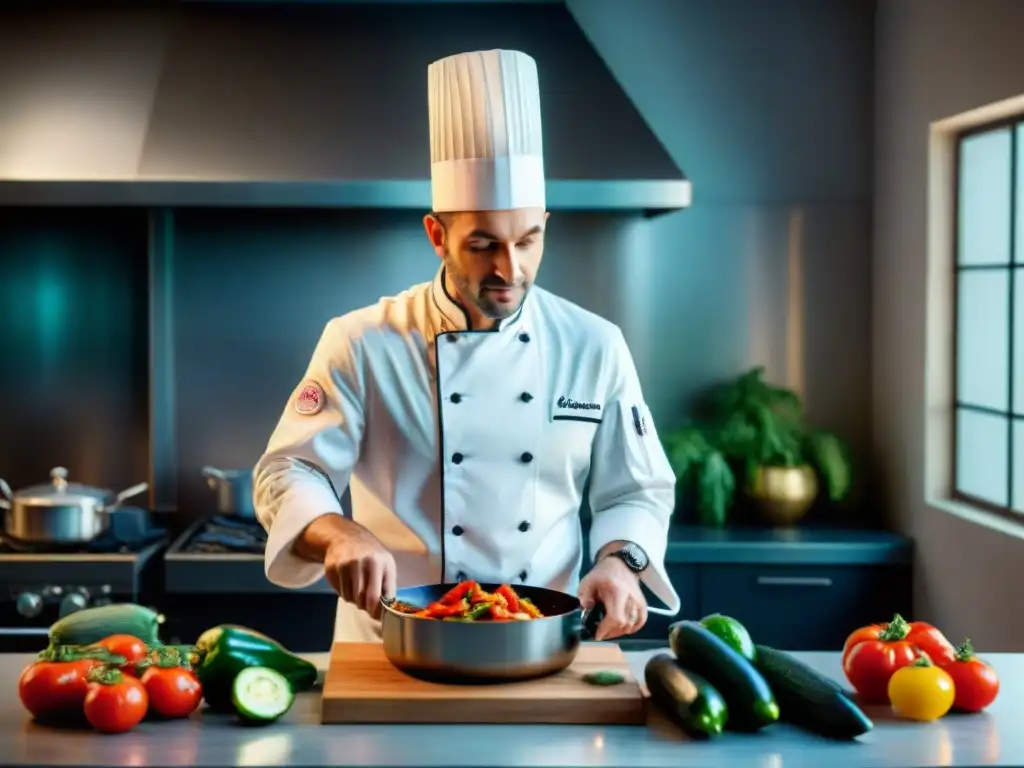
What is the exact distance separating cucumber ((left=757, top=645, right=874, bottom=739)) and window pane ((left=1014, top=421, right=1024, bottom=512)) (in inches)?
70.2

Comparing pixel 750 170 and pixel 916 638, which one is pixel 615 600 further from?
pixel 750 170

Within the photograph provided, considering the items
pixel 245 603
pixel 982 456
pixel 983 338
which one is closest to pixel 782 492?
pixel 982 456

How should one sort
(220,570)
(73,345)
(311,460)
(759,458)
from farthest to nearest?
(73,345) → (759,458) → (220,570) → (311,460)

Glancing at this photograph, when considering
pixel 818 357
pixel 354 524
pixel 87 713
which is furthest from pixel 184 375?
pixel 87 713

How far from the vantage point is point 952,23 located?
11.7 feet

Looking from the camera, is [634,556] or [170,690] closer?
[170,690]

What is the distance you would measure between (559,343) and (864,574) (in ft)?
5.30

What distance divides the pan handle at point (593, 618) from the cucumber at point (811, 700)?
10.6 inches

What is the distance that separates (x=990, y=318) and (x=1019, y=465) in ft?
1.38

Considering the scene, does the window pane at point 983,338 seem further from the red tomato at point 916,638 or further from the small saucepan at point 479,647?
the small saucepan at point 479,647

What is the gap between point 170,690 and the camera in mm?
1782

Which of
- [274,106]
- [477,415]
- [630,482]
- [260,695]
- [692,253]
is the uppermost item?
[274,106]

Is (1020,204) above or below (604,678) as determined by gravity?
above

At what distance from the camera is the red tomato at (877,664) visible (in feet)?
6.23
